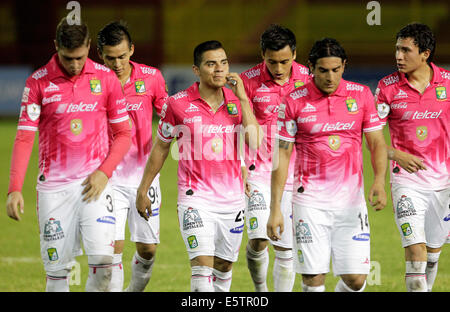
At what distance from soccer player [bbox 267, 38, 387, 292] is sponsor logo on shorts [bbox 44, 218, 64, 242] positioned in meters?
1.79

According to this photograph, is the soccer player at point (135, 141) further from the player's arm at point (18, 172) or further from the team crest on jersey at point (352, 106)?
the team crest on jersey at point (352, 106)

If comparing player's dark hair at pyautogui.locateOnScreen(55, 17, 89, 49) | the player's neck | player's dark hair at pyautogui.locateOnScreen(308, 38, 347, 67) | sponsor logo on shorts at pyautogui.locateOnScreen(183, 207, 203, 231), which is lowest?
sponsor logo on shorts at pyautogui.locateOnScreen(183, 207, 203, 231)

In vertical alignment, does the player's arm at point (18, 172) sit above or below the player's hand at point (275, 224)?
above

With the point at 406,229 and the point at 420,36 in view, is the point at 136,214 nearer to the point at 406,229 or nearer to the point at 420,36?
the point at 406,229

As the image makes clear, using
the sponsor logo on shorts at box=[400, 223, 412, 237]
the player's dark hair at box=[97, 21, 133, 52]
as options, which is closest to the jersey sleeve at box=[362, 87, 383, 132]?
the sponsor logo on shorts at box=[400, 223, 412, 237]

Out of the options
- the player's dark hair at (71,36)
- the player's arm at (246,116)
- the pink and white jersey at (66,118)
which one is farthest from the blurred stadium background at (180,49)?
the player's dark hair at (71,36)

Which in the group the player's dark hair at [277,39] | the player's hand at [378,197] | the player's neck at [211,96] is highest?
the player's dark hair at [277,39]

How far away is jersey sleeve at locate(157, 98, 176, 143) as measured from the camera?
23.3ft

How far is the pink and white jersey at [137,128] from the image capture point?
8.32m

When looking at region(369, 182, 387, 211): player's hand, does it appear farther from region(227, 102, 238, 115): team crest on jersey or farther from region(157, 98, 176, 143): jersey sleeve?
region(157, 98, 176, 143): jersey sleeve

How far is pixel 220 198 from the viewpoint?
7.04 metres

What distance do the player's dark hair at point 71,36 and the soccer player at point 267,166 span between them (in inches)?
86.6
